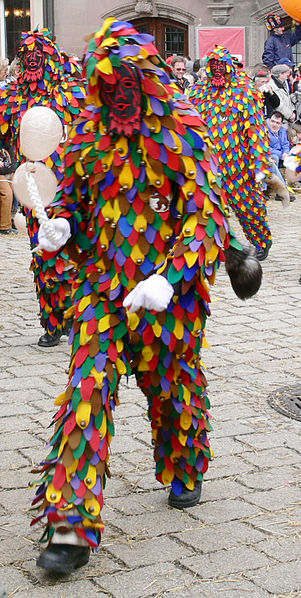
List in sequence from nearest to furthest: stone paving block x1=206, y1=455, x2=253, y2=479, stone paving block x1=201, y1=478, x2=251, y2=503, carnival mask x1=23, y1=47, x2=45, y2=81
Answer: stone paving block x1=201, y1=478, x2=251, y2=503 < stone paving block x1=206, y1=455, x2=253, y2=479 < carnival mask x1=23, y1=47, x2=45, y2=81

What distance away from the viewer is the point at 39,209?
355 cm

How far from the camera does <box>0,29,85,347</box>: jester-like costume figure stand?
6.09 meters

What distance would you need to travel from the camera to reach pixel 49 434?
4742mm

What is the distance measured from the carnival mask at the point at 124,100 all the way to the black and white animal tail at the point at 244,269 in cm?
65

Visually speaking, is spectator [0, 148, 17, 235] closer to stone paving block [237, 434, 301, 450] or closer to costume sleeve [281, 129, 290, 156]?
costume sleeve [281, 129, 290, 156]

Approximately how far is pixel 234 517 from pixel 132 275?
1042mm

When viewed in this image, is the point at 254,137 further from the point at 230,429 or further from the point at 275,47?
the point at 275,47

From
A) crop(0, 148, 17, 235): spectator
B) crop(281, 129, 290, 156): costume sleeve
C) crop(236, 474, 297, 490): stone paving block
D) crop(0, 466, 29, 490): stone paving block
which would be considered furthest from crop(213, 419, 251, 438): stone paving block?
crop(281, 129, 290, 156): costume sleeve

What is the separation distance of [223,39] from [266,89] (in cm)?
419

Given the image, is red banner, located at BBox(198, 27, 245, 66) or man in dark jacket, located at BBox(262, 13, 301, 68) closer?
man in dark jacket, located at BBox(262, 13, 301, 68)

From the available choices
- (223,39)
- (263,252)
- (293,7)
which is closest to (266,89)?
(223,39)

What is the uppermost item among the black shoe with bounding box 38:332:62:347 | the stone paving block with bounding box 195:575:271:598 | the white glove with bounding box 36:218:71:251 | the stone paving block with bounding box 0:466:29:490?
the white glove with bounding box 36:218:71:251

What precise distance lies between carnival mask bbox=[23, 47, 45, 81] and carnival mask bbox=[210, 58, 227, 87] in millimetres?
2795

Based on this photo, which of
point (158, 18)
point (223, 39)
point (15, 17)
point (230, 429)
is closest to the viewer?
point (230, 429)
